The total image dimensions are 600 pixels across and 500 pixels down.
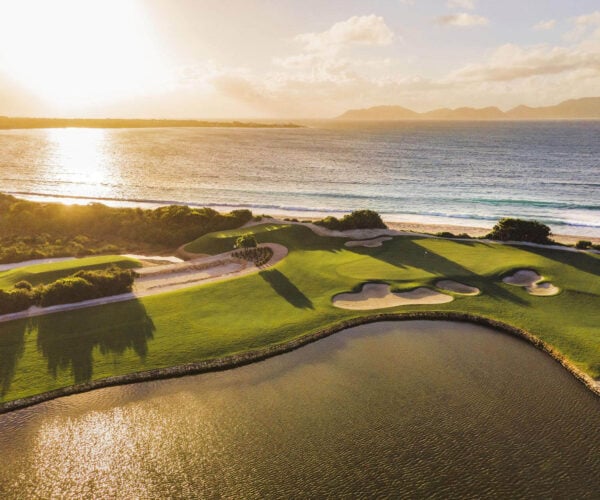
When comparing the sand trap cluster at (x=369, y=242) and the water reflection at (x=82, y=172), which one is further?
the water reflection at (x=82, y=172)

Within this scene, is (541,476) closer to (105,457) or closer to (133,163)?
(105,457)

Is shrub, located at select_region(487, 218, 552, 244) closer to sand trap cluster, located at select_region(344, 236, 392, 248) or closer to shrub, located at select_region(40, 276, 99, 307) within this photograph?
sand trap cluster, located at select_region(344, 236, 392, 248)

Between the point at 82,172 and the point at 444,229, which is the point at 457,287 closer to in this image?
the point at 444,229

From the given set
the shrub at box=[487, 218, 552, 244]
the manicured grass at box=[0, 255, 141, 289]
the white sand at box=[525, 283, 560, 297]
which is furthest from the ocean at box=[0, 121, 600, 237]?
the manicured grass at box=[0, 255, 141, 289]

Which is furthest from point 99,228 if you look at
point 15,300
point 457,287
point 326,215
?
point 457,287

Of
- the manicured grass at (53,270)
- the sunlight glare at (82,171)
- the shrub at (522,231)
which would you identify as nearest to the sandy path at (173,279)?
the manicured grass at (53,270)

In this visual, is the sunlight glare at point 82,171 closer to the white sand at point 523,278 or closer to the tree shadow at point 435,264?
the tree shadow at point 435,264
